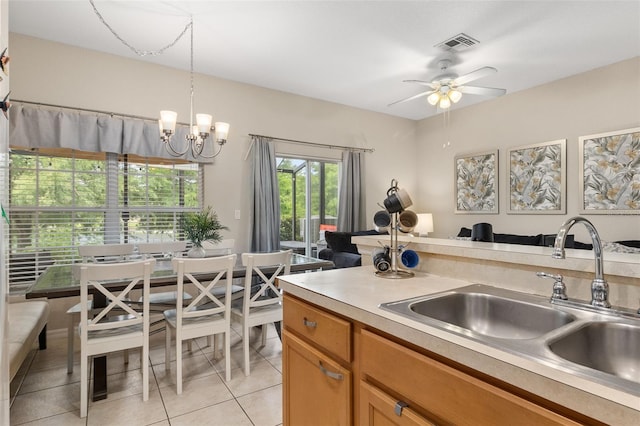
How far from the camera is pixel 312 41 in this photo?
3.20 metres

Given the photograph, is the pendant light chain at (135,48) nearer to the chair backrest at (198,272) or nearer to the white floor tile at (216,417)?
the chair backrest at (198,272)

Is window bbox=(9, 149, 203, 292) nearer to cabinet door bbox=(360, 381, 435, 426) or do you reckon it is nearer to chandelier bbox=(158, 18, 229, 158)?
chandelier bbox=(158, 18, 229, 158)

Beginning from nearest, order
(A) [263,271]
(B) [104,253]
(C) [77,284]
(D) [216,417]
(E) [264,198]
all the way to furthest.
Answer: (D) [216,417], (C) [77,284], (A) [263,271], (B) [104,253], (E) [264,198]

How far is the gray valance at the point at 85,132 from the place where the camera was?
10.0ft

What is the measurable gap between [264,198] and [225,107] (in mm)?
1196

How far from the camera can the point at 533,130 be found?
4.40 m

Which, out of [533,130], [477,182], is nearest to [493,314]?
[533,130]

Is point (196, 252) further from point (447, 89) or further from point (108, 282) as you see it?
point (447, 89)

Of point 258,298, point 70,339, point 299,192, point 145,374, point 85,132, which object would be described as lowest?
point 145,374

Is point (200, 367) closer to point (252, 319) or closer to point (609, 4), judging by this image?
point (252, 319)

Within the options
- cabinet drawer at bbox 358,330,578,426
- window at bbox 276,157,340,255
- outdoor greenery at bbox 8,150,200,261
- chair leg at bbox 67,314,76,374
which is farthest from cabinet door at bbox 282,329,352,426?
window at bbox 276,157,340,255

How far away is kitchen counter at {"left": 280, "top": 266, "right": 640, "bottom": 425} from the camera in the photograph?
0.59m

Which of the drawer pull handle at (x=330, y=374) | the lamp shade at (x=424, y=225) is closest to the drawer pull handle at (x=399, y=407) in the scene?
the drawer pull handle at (x=330, y=374)

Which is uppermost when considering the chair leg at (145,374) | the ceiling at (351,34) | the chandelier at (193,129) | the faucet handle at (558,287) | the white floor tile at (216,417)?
the ceiling at (351,34)
